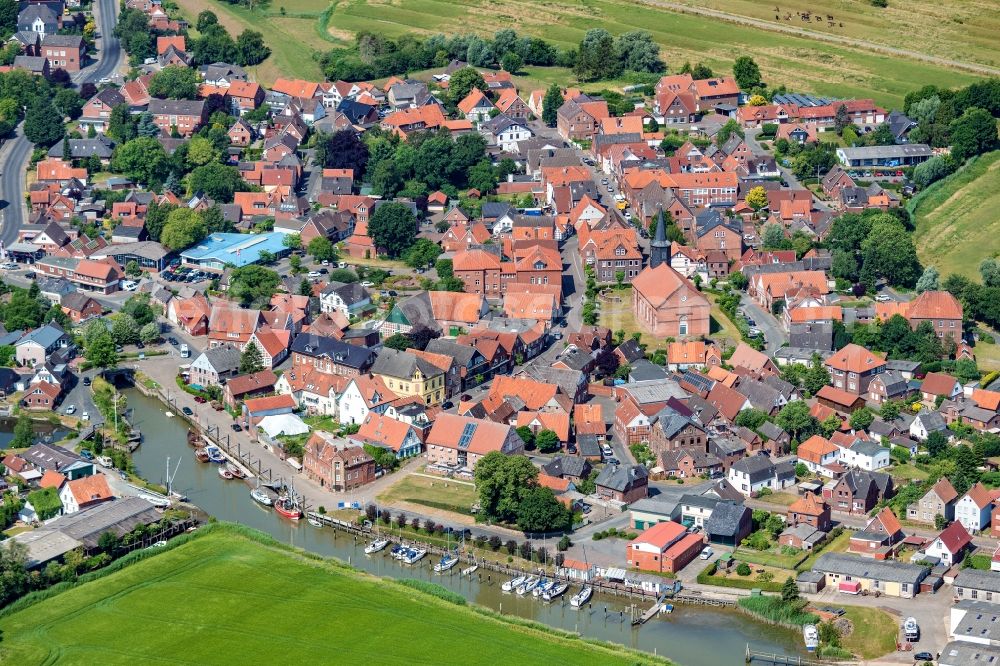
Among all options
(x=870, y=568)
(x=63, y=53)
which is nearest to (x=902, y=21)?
(x=63, y=53)

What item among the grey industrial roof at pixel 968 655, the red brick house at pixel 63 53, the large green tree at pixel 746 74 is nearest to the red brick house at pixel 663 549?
the grey industrial roof at pixel 968 655

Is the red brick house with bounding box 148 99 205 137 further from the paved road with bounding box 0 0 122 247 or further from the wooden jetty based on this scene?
the wooden jetty

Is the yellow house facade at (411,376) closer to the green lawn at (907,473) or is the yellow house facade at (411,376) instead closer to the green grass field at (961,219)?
the green lawn at (907,473)

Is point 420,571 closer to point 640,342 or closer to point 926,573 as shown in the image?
point 926,573

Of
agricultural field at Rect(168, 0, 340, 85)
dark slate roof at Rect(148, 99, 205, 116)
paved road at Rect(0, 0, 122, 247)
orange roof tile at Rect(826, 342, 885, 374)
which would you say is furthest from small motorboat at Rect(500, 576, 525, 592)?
agricultural field at Rect(168, 0, 340, 85)

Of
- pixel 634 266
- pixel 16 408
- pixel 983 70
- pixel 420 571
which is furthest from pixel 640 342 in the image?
pixel 983 70

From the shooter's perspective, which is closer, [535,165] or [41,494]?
[41,494]
